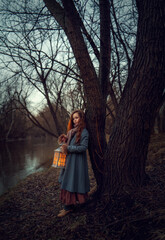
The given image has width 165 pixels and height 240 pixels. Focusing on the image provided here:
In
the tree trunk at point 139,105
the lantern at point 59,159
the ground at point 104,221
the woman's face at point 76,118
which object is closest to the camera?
the ground at point 104,221

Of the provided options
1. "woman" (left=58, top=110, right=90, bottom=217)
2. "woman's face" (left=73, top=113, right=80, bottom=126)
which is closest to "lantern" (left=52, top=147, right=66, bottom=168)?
"woman" (left=58, top=110, right=90, bottom=217)

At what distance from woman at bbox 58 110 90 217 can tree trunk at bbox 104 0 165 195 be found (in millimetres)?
421

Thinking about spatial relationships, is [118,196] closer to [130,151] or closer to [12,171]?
[130,151]

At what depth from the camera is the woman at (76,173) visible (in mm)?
2621

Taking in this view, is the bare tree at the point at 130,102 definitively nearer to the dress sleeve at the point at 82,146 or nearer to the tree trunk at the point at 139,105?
the tree trunk at the point at 139,105

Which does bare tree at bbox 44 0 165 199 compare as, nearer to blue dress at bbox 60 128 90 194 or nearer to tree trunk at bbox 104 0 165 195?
tree trunk at bbox 104 0 165 195

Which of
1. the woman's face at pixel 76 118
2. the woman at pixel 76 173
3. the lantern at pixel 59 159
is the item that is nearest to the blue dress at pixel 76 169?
the woman at pixel 76 173

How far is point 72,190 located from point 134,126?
4.91ft

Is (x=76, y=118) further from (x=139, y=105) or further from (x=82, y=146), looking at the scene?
(x=139, y=105)

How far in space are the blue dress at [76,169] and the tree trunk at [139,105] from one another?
0.41 meters

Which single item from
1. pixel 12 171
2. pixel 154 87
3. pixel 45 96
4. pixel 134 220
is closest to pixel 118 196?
pixel 134 220

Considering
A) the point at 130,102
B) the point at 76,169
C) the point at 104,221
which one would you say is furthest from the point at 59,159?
the point at 130,102

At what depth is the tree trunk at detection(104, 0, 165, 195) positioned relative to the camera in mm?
2074

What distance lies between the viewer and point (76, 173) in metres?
2.70
